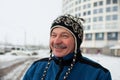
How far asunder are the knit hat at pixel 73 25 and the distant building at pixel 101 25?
65.0 meters

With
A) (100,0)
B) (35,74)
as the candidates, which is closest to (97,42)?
(100,0)

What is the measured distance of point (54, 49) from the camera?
107 inches

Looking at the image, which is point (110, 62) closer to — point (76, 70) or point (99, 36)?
point (76, 70)

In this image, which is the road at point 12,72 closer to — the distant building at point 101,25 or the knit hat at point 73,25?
the knit hat at point 73,25

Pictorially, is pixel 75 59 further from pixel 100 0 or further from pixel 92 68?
pixel 100 0

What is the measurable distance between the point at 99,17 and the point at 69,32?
73.9m

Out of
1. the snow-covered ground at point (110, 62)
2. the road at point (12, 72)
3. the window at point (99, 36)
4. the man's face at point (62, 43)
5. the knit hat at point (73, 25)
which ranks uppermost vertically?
the window at point (99, 36)

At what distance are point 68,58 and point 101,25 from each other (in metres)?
72.6

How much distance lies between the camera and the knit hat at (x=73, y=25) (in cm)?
270

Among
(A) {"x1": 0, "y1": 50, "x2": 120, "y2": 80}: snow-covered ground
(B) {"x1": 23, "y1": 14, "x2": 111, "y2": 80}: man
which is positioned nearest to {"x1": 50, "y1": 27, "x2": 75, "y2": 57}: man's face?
(B) {"x1": 23, "y1": 14, "x2": 111, "y2": 80}: man

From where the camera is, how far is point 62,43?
8.77ft

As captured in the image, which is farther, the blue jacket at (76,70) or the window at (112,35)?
the window at (112,35)

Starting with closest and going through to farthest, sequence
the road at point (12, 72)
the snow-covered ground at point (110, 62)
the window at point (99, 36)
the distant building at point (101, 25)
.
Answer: the road at point (12, 72), the snow-covered ground at point (110, 62), the distant building at point (101, 25), the window at point (99, 36)

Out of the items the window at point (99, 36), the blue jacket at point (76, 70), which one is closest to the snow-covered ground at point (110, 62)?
the blue jacket at point (76, 70)
